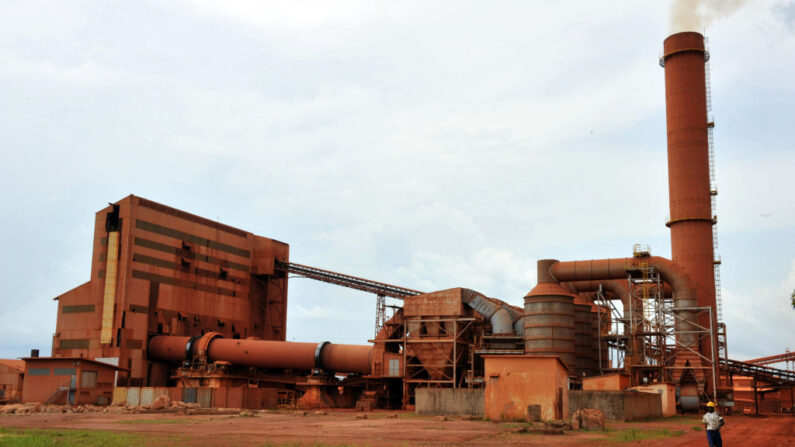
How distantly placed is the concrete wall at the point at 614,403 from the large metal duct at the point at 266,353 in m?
19.8

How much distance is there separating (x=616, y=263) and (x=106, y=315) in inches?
1456

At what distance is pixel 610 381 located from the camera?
134 ft

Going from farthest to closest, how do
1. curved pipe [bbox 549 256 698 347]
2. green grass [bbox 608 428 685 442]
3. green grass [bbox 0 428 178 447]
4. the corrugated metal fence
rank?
the corrugated metal fence → curved pipe [bbox 549 256 698 347] → green grass [bbox 608 428 685 442] → green grass [bbox 0 428 178 447]

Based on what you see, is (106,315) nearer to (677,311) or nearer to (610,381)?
(610,381)

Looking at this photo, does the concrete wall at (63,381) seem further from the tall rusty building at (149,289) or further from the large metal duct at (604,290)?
the large metal duct at (604,290)

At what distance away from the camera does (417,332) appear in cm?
4947

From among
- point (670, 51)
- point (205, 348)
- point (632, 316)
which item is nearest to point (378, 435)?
point (632, 316)

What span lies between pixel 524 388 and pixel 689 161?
91.0 ft

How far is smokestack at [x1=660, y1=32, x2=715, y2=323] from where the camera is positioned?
51438 mm

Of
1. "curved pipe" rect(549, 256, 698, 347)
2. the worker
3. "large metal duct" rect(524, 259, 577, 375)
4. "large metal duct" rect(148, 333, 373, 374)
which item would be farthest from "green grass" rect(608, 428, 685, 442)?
"large metal duct" rect(148, 333, 373, 374)

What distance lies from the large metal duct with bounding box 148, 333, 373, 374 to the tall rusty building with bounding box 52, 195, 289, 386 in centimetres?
179

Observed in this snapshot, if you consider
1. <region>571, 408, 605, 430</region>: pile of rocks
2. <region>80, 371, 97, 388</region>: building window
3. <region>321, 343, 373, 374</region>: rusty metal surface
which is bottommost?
<region>571, 408, 605, 430</region>: pile of rocks

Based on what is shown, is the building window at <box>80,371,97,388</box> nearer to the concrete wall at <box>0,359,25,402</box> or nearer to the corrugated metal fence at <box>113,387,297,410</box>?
the corrugated metal fence at <box>113,387,297,410</box>

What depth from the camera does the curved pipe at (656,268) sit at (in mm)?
47625
